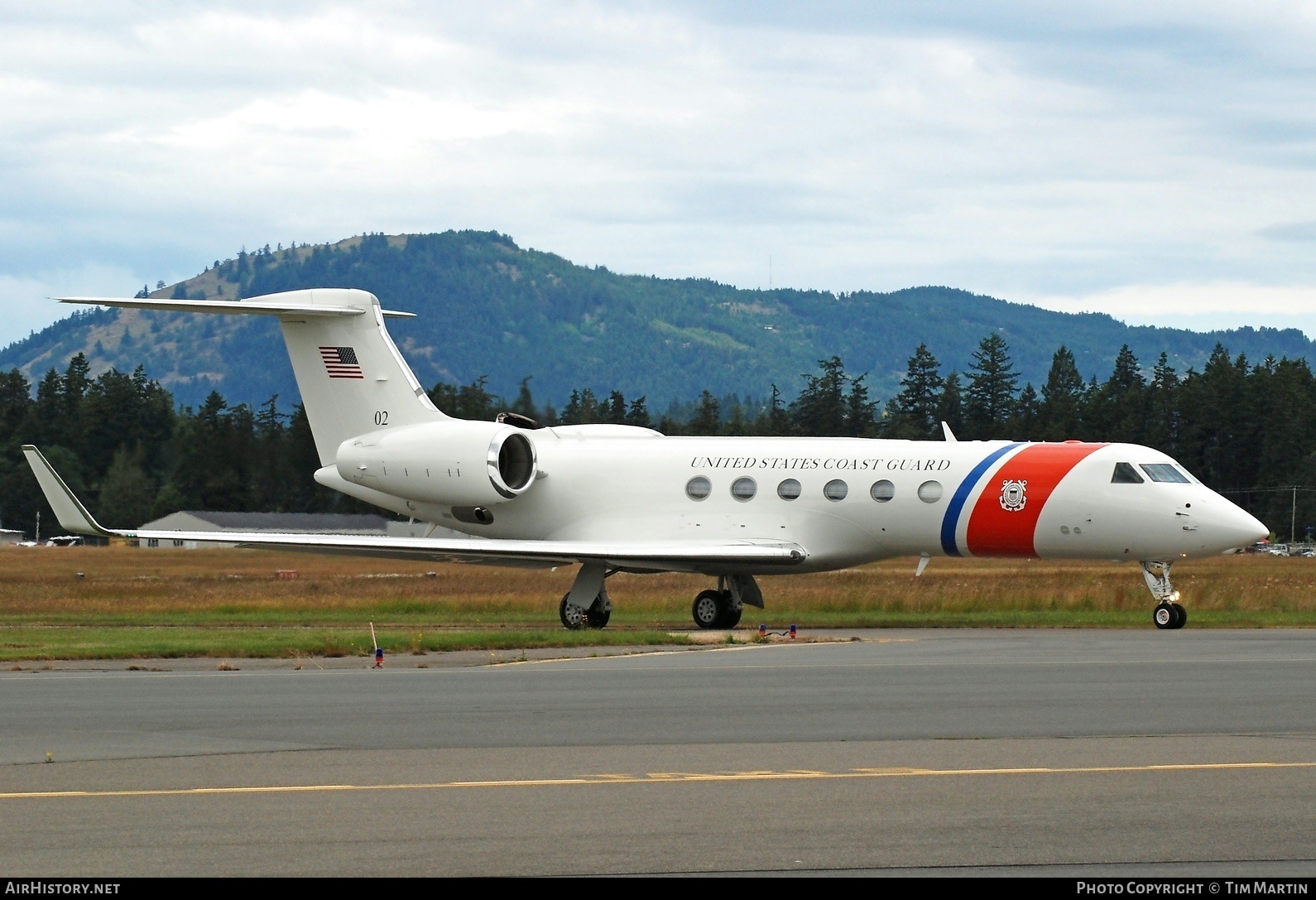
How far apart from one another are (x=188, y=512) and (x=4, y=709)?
206 feet

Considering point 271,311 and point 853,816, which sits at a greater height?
point 271,311

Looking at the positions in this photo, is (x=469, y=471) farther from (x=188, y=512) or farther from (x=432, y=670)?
(x=188, y=512)

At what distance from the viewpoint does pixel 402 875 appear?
290 inches

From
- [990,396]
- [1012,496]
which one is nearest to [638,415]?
[990,396]

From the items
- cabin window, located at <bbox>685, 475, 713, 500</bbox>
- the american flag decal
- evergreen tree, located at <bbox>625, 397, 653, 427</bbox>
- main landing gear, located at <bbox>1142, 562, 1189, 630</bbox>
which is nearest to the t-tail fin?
the american flag decal

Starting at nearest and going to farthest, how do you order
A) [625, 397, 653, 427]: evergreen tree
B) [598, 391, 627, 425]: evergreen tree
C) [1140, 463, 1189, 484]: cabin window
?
[1140, 463, 1189, 484]: cabin window, [598, 391, 627, 425]: evergreen tree, [625, 397, 653, 427]: evergreen tree

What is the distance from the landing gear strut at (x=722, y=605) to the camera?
95.3 ft

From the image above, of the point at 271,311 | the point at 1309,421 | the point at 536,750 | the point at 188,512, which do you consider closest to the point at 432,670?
the point at 536,750

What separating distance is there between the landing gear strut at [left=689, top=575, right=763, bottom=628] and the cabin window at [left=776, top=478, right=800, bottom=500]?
1539 mm

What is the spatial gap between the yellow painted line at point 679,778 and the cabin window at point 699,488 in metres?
19.5

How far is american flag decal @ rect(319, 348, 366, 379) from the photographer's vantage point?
32.4 m

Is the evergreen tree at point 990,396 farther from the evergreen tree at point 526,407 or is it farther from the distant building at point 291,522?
the evergreen tree at point 526,407

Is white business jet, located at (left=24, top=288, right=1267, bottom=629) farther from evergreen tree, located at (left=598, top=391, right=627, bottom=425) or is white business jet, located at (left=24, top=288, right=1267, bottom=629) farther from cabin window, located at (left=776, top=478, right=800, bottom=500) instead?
evergreen tree, located at (left=598, top=391, right=627, bottom=425)

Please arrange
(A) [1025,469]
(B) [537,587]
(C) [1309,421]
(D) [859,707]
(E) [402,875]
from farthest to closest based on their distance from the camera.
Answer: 1. (C) [1309,421]
2. (B) [537,587]
3. (A) [1025,469]
4. (D) [859,707]
5. (E) [402,875]
